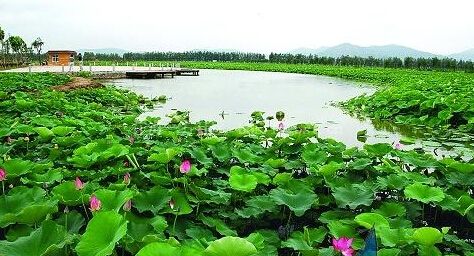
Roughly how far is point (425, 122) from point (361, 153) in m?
4.75

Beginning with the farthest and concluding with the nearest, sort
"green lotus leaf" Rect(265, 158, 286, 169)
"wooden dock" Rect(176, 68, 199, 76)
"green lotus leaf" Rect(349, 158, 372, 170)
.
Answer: "wooden dock" Rect(176, 68, 199, 76) < "green lotus leaf" Rect(265, 158, 286, 169) < "green lotus leaf" Rect(349, 158, 372, 170)

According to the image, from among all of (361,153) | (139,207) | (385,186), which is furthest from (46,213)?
(361,153)

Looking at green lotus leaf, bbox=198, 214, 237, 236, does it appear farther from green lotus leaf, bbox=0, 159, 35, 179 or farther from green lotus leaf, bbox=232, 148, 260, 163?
green lotus leaf, bbox=0, 159, 35, 179

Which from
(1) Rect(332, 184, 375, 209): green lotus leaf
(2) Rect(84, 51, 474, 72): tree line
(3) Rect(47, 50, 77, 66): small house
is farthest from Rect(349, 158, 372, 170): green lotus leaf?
(2) Rect(84, 51, 474, 72): tree line

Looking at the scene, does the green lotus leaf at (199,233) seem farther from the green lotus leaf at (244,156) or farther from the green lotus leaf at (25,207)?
the green lotus leaf at (244,156)

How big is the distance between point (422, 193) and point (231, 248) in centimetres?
144

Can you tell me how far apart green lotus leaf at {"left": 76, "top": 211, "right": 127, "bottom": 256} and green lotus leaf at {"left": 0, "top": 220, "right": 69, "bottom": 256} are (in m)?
0.11

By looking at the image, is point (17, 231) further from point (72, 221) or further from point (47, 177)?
point (47, 177)

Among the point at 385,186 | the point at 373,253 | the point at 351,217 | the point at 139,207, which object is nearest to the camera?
the point at 373,253

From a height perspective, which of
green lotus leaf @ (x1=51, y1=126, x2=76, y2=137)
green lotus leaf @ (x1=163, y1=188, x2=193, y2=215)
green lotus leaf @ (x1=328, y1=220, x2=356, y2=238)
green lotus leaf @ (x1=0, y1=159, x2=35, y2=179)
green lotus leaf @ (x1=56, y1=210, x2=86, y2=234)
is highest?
green lotus leaf @ (x1=51, y1=126, x2=76, y2=137)

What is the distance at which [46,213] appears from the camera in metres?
1.73

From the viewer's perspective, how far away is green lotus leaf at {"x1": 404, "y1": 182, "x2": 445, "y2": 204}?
7.50 feet

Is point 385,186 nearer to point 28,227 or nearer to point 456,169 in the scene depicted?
point 456,169

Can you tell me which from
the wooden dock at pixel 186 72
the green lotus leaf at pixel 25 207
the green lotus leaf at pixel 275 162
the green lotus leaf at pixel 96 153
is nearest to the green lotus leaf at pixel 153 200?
the green lotus leaf at pixel 25 207
